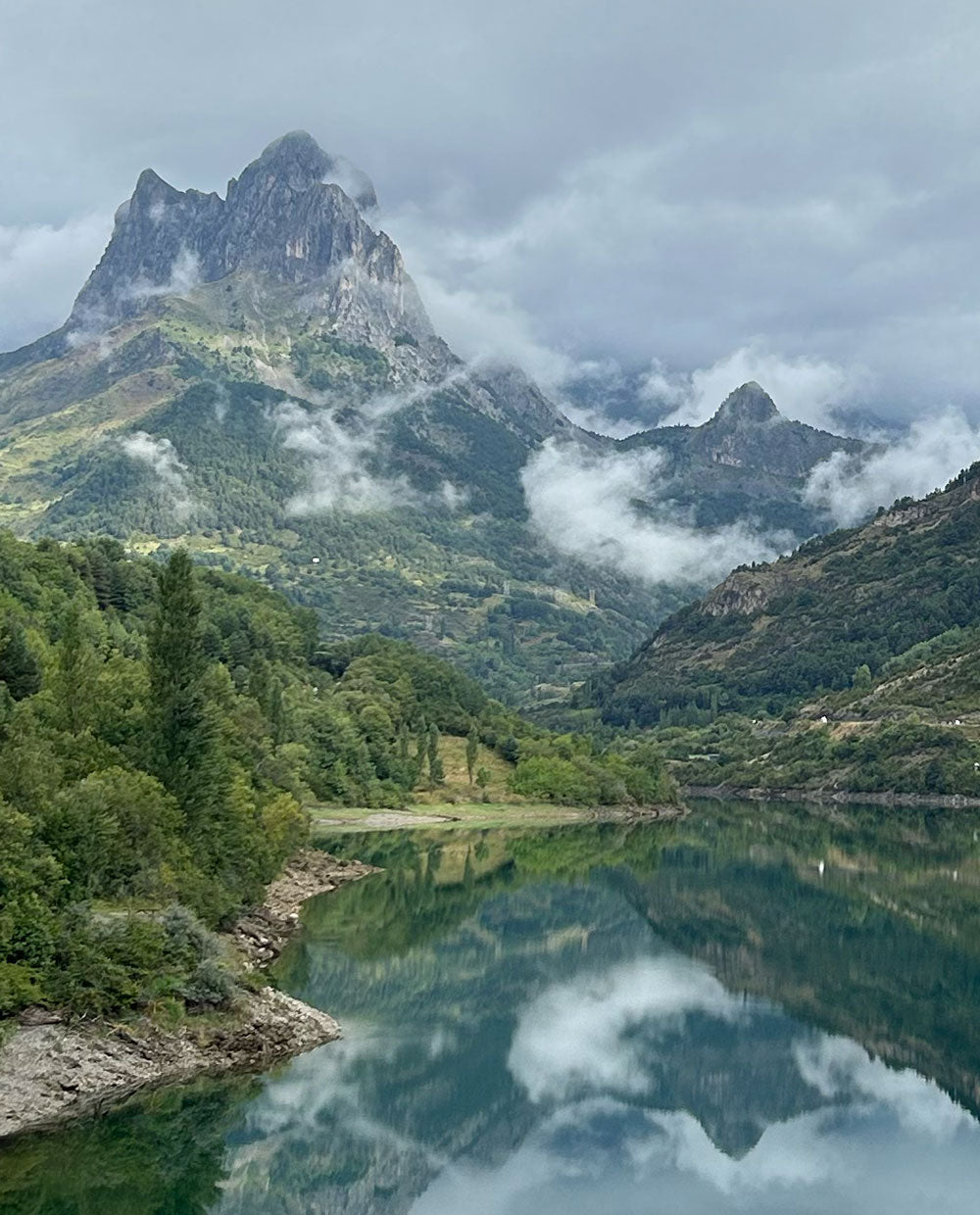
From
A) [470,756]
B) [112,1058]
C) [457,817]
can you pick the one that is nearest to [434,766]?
[470,756]

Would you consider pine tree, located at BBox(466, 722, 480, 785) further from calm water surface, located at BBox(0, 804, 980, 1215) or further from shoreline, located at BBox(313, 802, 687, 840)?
calm water surface, located at BBox(0, 804, 980, 1215)

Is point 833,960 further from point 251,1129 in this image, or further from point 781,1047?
point 251,1129

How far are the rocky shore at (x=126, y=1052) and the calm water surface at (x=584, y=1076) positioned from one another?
3.40 ft

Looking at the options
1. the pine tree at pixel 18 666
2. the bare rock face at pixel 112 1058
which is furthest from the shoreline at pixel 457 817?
the bare rock face at pixel 112 1058

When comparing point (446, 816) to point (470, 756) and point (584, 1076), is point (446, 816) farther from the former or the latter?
point (584, 1076)

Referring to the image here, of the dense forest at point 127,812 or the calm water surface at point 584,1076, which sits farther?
the dense forest at point 127,812

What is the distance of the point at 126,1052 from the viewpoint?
48.3 metres

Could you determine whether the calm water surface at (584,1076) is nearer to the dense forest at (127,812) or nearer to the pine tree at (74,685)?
the dense forest at (127,812)

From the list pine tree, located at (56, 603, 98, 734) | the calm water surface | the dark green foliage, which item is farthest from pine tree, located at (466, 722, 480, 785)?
pine tree, located at (56, 603, 98, 734)

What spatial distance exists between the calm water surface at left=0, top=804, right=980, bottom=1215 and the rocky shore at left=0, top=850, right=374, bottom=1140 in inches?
40.8

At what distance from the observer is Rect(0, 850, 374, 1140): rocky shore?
4394 centimetres

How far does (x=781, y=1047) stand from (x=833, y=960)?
25.3 m

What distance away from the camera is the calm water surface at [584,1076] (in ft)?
149

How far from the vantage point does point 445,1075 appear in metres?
58.3
